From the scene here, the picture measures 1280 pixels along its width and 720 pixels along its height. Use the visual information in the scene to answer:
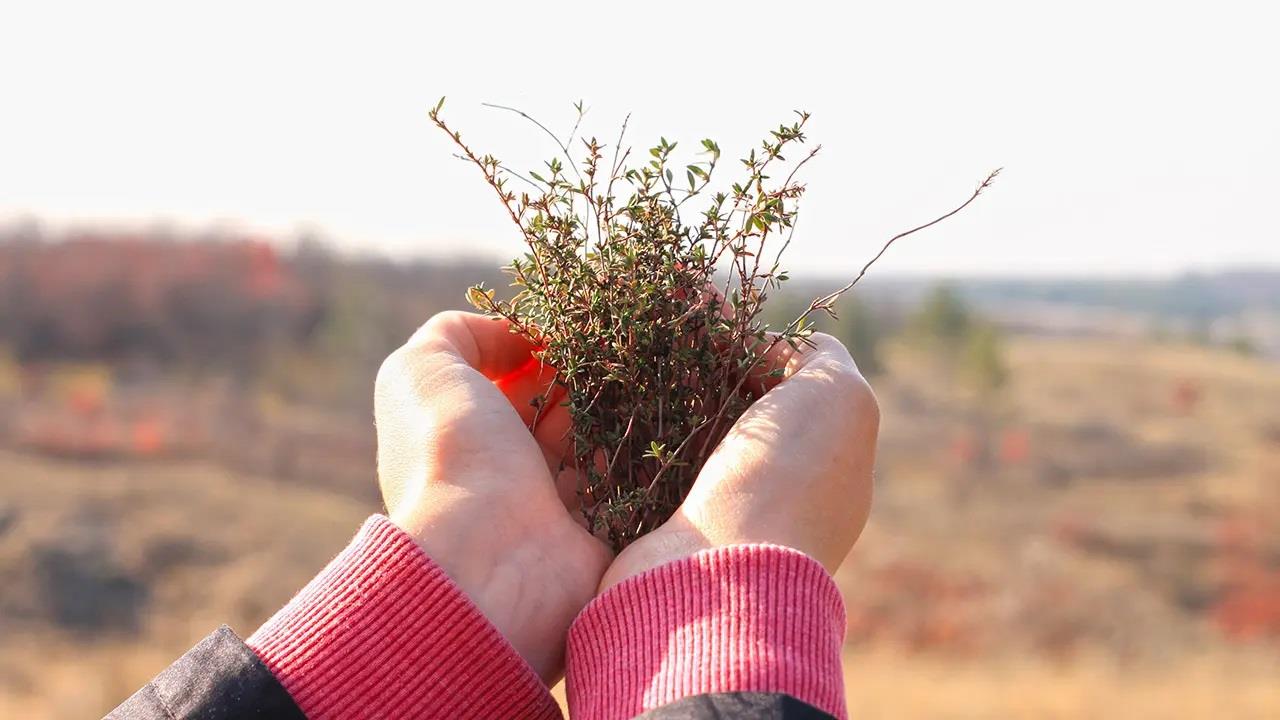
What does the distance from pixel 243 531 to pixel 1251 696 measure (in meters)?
21.6

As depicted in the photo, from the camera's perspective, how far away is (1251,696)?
59.1 feet

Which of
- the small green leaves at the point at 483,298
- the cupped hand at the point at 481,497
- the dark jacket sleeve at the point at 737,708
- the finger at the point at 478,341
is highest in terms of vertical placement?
the small green leaves at the point at 483,298

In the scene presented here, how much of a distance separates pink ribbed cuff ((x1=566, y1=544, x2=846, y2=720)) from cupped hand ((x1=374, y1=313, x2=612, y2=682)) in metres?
0.12

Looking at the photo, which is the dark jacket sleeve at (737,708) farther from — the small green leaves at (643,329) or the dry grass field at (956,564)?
the dry grass field at (956,564)

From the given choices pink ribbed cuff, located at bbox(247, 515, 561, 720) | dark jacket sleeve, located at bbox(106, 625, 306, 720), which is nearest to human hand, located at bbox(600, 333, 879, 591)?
pink ribbed cuff, located at bbox(247, 515, 561, 720)

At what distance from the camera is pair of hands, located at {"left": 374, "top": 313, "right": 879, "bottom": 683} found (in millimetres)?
1590

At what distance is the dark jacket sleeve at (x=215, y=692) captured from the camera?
130cm

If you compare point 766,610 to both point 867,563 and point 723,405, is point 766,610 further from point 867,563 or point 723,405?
point 867,563

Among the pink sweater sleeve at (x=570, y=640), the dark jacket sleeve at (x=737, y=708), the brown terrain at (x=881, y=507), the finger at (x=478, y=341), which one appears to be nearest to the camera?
the dark jacket sleeve at (x=737, y=708)

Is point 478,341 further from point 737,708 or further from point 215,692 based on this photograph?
point 737,708

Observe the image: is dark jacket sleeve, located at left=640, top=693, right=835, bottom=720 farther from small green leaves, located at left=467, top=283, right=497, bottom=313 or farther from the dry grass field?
the dry grass field

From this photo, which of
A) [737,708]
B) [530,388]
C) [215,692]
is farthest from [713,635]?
[530,388]

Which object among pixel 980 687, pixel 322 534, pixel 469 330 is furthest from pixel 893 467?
pixel 469 330

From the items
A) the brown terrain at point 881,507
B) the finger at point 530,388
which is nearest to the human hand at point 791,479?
the finger at point 530,388
